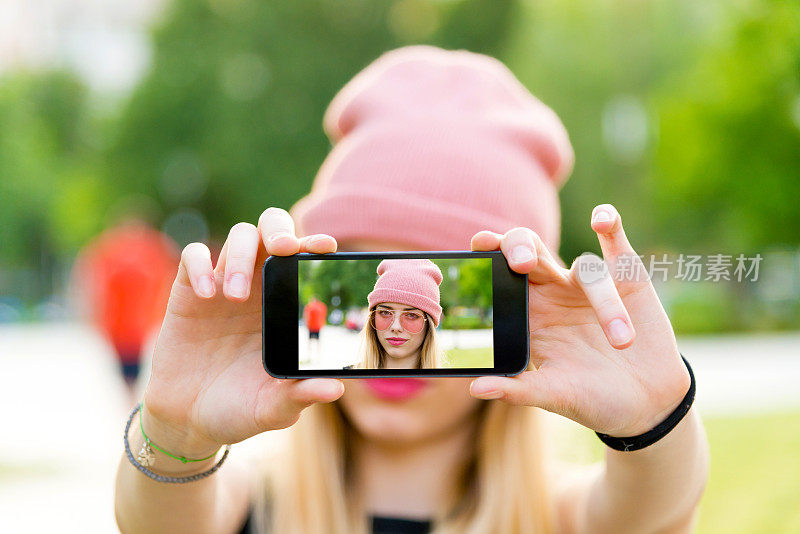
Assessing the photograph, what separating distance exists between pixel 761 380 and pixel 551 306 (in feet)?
29.5

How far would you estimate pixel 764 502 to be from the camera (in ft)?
15.8

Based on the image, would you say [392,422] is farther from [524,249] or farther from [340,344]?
[524,249]

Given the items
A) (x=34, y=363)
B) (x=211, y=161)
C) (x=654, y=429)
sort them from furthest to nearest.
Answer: (x=211, y=161) → (x=34, y=363) → (x=654, y=429)

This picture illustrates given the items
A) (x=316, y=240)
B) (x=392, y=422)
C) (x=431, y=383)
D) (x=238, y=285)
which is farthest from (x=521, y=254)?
(x=392, y=422)

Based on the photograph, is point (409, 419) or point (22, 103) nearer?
point (409, 419)

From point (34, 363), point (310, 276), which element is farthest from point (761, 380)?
point (34, 363)

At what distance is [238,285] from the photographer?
1.63 metres

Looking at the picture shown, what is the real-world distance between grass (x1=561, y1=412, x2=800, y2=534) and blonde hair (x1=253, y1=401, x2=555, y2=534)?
88cm

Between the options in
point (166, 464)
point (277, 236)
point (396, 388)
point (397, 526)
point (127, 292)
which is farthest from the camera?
point (127, 292)

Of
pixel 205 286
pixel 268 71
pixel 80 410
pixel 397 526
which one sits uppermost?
pixel 268 71

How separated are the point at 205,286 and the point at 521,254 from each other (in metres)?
0.72

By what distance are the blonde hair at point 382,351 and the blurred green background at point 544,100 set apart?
14.4m

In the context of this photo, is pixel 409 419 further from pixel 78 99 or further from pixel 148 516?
pixel 78 99

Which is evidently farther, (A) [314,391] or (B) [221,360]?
(B) [221,360]
